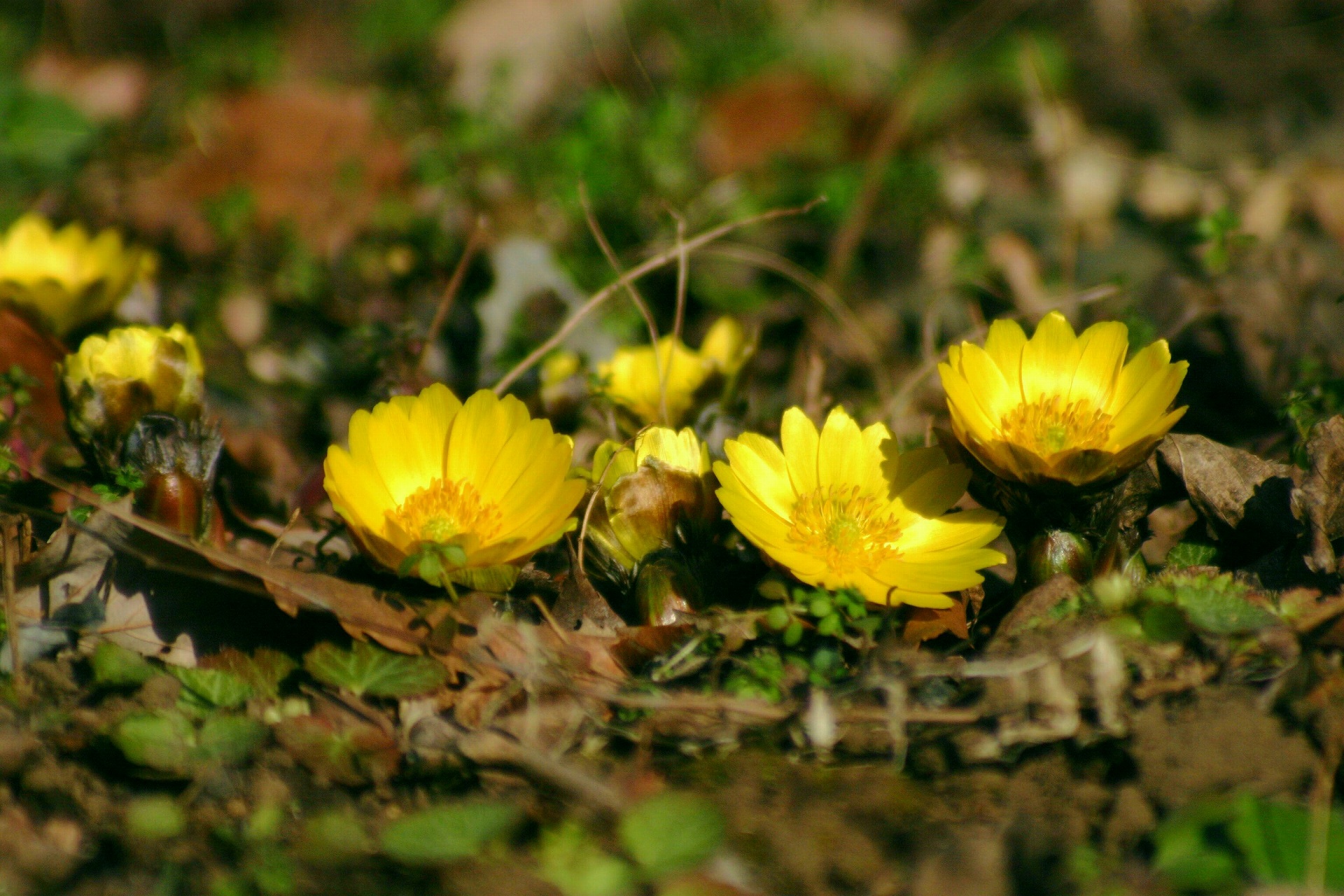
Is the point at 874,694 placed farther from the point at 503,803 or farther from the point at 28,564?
the point at 28,564

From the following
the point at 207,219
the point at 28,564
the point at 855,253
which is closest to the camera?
the point at 28,564

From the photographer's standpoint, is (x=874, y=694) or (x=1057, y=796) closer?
(x=1057, y=796)

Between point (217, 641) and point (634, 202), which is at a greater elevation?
point (634, 202)

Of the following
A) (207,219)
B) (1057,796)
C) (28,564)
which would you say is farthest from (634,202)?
(1057,796)

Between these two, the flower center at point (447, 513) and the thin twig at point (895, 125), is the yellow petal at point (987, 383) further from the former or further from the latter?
the thin twig at point (895, 125)

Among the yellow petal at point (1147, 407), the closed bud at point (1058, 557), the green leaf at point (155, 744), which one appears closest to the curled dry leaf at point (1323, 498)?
the yellow petal at point (1147, 407)

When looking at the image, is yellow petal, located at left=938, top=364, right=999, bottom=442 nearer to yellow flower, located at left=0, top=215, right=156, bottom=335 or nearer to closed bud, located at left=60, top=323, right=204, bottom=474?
closed bud, located at left=60, top=323, right=204, bottom=474

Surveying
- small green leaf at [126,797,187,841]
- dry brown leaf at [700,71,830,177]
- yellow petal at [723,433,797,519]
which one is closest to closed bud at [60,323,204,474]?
small green leaf at [126,797,187,841]
